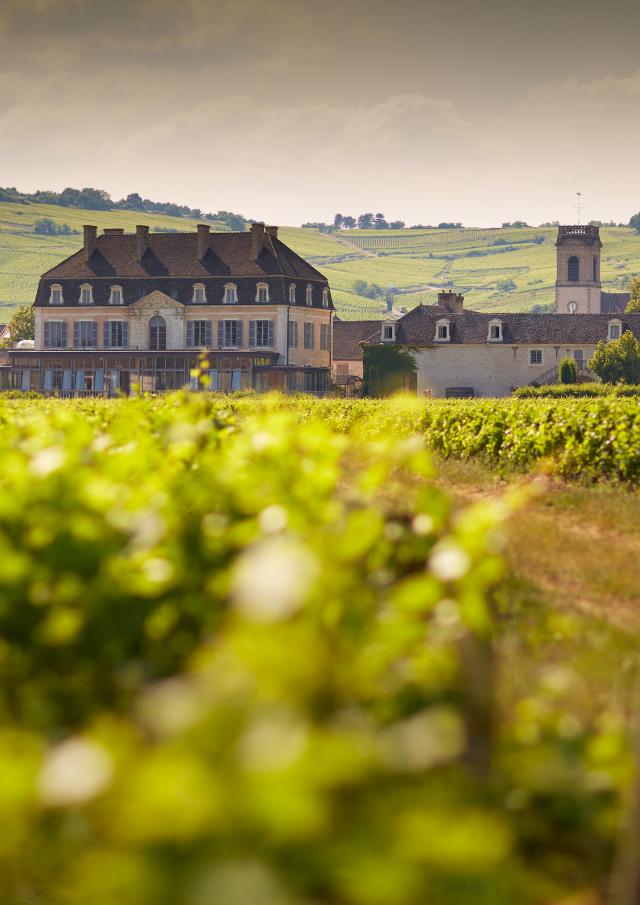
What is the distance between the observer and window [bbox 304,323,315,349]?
9088 centimetres

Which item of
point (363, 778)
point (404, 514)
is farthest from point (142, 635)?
point (404, 514)

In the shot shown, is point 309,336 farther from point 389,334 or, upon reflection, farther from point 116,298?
point 116,298

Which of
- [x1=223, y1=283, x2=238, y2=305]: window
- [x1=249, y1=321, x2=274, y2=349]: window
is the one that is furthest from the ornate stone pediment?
[x1=249, y1=321, x2=274, y2=349]: window

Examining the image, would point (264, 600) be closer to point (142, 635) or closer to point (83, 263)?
point (142, 635)

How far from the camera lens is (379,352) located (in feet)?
277

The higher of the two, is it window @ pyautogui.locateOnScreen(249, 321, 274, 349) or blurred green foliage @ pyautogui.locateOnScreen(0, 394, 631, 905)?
window @ pyautogui.locateOnScreen(249, 321, 274, 349)

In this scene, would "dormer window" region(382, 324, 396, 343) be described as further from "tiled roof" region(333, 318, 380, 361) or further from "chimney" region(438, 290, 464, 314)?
"tiled roof" region(333, 318, 380, 361)

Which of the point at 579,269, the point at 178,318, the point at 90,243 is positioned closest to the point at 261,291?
the point at 178,318

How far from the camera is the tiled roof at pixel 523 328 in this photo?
84750 mm

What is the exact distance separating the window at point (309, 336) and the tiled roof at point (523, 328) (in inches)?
306

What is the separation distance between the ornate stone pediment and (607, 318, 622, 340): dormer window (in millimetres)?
31636

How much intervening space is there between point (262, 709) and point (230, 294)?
88760 millimetres

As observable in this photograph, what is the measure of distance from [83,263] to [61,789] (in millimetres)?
94430

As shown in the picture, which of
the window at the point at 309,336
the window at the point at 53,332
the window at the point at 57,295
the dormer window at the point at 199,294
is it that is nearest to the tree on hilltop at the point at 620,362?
the window at the point at 309,336
